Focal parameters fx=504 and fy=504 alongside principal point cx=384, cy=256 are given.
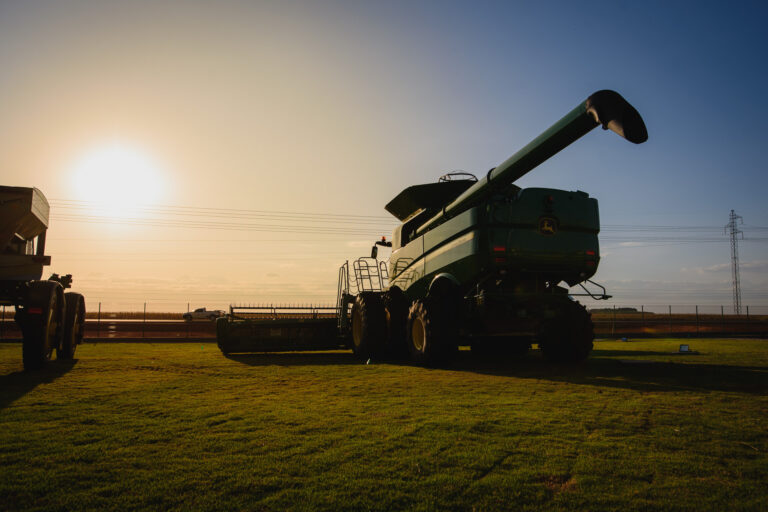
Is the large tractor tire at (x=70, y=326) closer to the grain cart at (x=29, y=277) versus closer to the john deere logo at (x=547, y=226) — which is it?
the grain cart at (x=29, y=277)

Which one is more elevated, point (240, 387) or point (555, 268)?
point (555, 268)

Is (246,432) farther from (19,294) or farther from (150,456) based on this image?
(19,294)

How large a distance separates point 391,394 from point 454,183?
6.68 m

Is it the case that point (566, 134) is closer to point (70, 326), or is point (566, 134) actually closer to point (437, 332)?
point (437, 332)

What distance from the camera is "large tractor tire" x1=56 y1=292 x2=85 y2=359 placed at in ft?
35.4

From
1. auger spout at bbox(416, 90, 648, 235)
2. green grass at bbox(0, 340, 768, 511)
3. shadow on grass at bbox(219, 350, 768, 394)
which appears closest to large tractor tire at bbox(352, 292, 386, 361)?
shadow on grass at bbox(219, 350, 768, 394)

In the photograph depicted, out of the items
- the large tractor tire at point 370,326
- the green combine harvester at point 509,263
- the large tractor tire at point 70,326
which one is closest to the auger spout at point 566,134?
the green combine harvester at point 509,263

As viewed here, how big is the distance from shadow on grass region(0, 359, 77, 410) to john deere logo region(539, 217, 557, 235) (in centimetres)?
809


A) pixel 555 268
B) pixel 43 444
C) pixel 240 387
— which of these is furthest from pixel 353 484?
pixel 555 268

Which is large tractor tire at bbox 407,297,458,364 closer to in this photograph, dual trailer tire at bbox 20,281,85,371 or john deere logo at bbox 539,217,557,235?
john deere logo at bbox 539,217,557,235

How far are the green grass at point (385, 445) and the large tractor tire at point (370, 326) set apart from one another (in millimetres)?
4557

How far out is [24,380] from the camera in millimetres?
7609

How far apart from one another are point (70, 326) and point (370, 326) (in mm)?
6667

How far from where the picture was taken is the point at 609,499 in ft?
9.49
